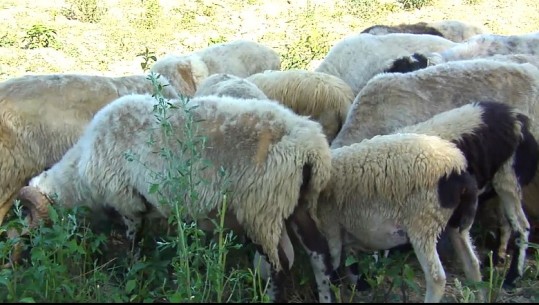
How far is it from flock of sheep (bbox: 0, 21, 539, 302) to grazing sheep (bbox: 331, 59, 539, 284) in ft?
0.04

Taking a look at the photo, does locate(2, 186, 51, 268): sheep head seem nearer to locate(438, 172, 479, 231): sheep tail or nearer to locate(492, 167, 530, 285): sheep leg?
locate(438, 172, 479, 231): sheep tail

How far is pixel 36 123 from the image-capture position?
6457 mm

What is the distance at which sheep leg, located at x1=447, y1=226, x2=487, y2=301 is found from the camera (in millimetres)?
4988

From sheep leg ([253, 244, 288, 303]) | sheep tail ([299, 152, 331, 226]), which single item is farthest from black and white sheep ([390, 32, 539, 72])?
sheep leg ([253, 244, 288, 303])

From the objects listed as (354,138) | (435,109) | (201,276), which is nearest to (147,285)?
(201,276)

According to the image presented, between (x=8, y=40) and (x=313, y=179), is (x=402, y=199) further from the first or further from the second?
(x=8, y=40)

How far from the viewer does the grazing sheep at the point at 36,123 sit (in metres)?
6.40

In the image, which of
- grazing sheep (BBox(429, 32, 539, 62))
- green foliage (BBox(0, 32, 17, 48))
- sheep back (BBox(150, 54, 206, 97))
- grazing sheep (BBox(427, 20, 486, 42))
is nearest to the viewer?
grazing sheep (BBox(429, 32, 539, 62))

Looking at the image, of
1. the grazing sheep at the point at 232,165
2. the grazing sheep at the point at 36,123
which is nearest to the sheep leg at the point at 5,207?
the grazing sheep at the point at 36,123

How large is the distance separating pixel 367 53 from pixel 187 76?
2.11 metres

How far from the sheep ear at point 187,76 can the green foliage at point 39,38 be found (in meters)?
5.94

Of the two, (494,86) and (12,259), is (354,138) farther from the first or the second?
(12,259)

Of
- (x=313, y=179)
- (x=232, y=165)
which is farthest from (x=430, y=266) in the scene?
(x=232, y=165)

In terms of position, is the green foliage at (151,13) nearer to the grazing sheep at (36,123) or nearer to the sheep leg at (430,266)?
the grazing sheep at (36,123)
